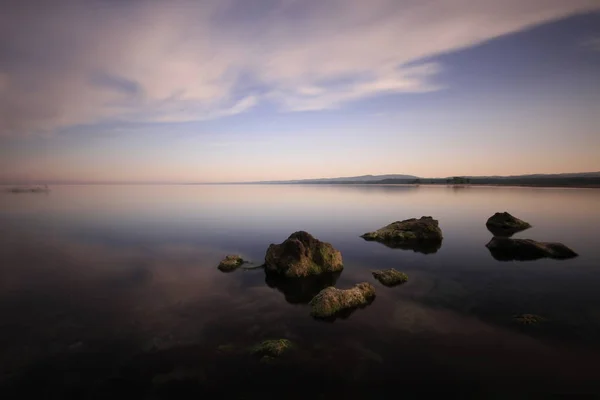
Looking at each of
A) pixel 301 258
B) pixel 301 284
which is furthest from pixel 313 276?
pixel 301 284

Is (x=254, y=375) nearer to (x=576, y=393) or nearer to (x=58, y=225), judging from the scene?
(x=576, y=393)

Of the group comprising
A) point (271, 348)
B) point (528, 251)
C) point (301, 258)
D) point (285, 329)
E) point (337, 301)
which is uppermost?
point (301, 258)

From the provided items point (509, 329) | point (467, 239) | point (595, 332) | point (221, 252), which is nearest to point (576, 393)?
point (509, 329)

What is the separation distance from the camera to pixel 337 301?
17578mm

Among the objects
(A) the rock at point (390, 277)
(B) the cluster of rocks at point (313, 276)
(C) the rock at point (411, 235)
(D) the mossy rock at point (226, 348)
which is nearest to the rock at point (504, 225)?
(C) the rock at point (411, 235)

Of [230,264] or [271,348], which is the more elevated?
[271,348]

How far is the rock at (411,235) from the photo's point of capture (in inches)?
1423

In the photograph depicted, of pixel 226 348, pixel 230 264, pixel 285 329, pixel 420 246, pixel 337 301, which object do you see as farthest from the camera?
pixel 420 246

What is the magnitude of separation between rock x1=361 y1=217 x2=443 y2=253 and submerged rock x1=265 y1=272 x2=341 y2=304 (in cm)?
1487

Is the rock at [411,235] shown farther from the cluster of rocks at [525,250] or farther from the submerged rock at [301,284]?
the submerged rock at [301,284]

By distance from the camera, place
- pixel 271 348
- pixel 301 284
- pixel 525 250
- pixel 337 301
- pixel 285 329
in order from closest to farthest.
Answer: pixel 271 348 < pixel 285 329 < pixel 337 301 < pixel 301 284 < pixel 525 250

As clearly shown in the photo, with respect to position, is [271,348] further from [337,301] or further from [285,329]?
[337,301]

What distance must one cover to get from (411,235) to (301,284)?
21732mm

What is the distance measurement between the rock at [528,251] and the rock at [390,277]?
13027 millimetres
